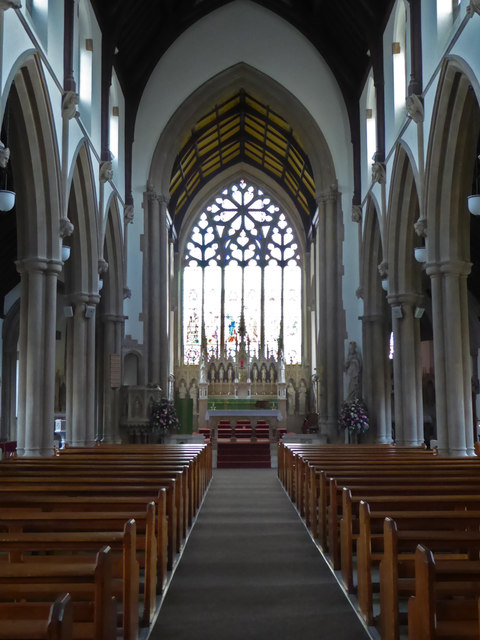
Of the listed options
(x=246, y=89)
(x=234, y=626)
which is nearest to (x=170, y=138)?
(x=246, y=89)

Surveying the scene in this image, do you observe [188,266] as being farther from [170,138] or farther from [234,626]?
[234,626]

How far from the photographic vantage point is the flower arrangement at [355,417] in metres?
15.3

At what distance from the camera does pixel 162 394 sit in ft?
54.8

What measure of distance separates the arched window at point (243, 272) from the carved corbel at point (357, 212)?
9.96m

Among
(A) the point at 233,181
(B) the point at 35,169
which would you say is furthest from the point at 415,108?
(A) the point at 233,181

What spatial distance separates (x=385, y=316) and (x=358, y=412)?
8.14 feet

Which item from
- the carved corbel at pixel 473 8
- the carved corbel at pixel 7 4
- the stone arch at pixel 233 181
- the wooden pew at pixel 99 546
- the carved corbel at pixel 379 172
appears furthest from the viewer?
the stone arch at pixel 233 181

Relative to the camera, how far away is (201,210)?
87.6ft

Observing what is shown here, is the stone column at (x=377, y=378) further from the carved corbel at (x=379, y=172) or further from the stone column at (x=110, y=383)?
the stone column at (x=110, y=383)

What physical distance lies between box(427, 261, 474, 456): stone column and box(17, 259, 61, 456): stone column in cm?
538

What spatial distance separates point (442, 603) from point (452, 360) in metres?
7.85

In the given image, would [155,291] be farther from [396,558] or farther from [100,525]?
[396,558]

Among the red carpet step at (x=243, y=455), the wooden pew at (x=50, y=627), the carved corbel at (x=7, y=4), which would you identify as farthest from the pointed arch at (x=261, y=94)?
the wooden pew at (x=50, y=627)

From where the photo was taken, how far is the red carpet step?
580 inches
